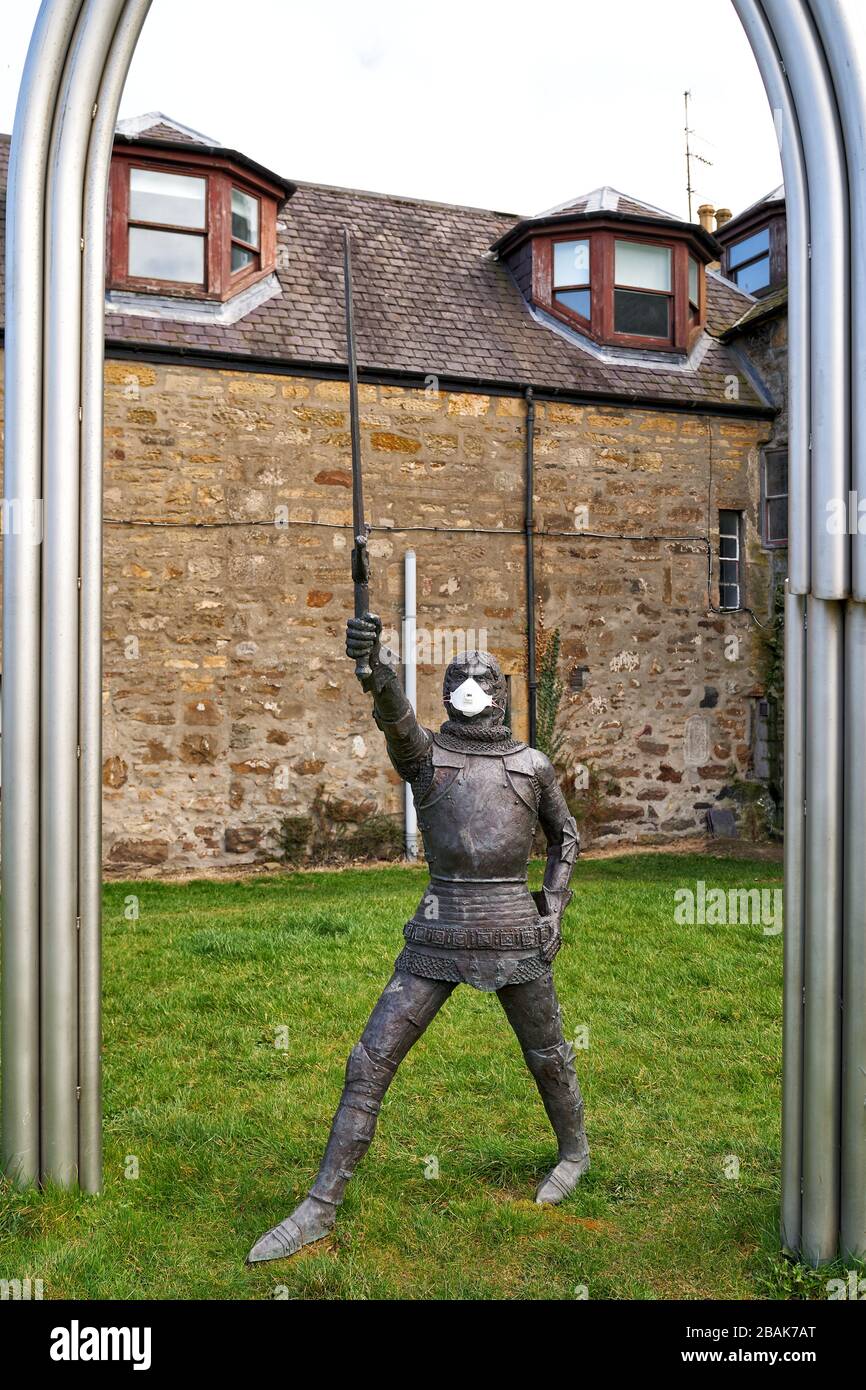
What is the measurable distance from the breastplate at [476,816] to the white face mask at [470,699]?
0.57ft

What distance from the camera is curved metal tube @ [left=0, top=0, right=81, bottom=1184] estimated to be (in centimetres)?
428

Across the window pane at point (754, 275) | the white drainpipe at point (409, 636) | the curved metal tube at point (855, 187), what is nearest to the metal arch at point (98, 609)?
the curved metal tube at point (855, 187)

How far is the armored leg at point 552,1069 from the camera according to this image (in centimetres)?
441

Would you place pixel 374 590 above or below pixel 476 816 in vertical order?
above

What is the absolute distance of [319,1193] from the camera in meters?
4.17

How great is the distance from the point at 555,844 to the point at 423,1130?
160 cm

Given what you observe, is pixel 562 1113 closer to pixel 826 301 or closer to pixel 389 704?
pixel 389 704

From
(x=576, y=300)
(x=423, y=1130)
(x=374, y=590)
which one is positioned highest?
(x=576, y=300)

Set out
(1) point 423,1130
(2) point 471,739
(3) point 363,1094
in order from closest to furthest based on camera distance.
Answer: (3) point 363,1094, (2) point 471,739, (1) point 423,1130

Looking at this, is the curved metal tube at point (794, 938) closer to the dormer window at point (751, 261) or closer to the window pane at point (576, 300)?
the window pane at point (576, 300)

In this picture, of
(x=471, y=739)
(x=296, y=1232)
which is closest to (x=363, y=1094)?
(x=296, y=1232)

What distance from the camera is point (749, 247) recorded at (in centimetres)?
1656
